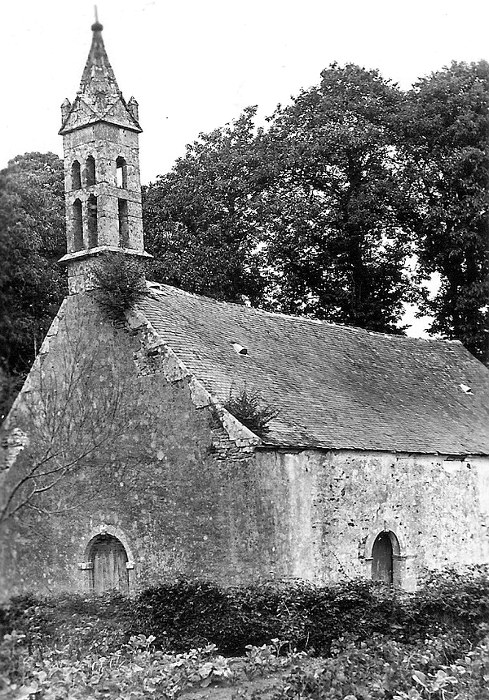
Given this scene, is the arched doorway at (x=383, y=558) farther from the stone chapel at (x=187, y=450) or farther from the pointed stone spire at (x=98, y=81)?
the pointed stone spire at (x=98, y=81)

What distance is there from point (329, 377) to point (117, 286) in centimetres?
601

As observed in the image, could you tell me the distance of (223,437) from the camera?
719 inches

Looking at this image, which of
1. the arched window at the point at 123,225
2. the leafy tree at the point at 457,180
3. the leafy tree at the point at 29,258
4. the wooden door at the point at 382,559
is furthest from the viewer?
the leafy tree at the point at 457,180

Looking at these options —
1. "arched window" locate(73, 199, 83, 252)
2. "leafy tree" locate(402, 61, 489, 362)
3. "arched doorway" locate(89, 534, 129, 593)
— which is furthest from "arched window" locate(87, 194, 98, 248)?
"leafy tree" locate(402, 61, 489, 362)

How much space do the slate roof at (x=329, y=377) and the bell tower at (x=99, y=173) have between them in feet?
5.20

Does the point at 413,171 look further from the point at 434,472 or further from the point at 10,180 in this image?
the point at 10,180

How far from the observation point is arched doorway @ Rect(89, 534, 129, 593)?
19641 millimetres

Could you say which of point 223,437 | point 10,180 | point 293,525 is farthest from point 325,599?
point 10,180

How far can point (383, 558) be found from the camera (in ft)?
69.6

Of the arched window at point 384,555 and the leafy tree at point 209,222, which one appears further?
the leafy tree at point 209,222

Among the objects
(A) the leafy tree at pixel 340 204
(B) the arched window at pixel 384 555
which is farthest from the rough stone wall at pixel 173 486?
(A) the leafy tree at pixel 340 204

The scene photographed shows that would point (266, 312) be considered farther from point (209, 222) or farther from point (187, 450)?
point (209, 222)

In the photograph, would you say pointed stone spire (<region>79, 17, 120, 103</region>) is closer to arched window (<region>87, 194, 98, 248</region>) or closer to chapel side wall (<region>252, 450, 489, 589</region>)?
arched window (<region>87, 194, 98, 248</region>)

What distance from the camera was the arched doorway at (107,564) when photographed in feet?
64.4
